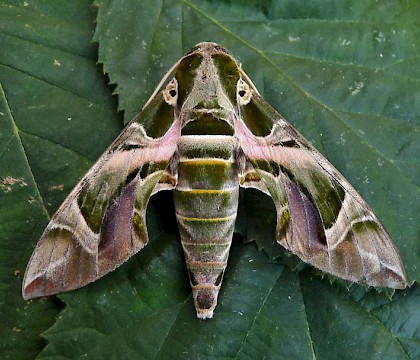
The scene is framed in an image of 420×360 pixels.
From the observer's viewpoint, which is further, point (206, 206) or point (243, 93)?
point (243, 93)

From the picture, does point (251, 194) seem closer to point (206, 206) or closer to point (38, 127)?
point (206, 206)

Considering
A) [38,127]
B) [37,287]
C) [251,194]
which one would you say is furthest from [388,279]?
[38,127]

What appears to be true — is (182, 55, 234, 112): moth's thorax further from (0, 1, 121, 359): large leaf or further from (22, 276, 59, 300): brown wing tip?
(22, 276, 59, 300): brown wing tip

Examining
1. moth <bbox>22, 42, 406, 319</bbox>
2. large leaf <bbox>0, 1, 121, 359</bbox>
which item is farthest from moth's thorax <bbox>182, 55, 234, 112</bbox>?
large leaf <bbox>0, 1, 121, 359</bbox>

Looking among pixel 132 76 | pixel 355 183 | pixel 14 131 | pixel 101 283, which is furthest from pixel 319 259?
pixel 14 131

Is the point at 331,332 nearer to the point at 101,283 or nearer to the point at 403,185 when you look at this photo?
the point at 403,185

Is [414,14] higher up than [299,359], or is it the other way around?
[414,14]

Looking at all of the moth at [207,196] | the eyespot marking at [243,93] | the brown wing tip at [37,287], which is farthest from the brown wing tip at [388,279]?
the brown wing tip at [37,287]
